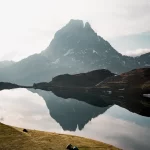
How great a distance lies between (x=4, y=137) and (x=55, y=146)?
354 inches

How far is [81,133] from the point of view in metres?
89.7

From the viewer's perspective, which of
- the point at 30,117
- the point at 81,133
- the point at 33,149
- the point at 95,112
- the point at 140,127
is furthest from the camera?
the point at 95,112

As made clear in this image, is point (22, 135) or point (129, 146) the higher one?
point (22, 135)

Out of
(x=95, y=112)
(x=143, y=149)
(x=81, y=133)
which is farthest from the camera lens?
(x=95, y=112)

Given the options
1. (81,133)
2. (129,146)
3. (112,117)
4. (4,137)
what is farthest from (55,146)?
(112,117)

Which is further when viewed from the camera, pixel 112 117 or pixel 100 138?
pixel 112 117

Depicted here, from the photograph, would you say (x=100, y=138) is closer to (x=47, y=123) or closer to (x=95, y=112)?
(x=47, y=123)

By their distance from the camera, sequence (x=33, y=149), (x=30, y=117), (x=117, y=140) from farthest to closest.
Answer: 1. (x=30, y=117)
2. (x=117, y=140)
3. (x=33, y=149)

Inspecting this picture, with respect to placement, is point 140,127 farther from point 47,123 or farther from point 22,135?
point 22,135

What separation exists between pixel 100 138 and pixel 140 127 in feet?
93.2

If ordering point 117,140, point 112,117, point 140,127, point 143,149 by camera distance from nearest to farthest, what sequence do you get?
point 143,149 < point 117,140 < point 140,127 < point 112,117

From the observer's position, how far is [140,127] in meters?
105

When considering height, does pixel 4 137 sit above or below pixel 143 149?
above

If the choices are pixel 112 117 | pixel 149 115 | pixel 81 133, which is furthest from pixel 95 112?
pixel 81 133
